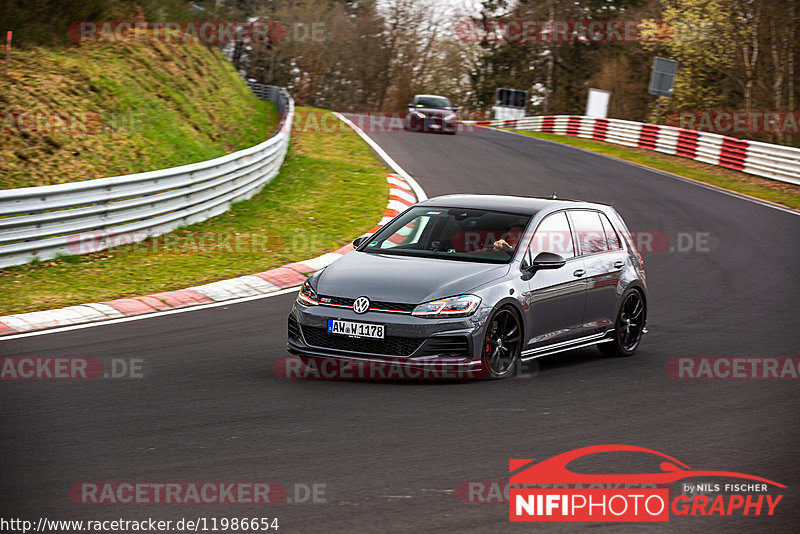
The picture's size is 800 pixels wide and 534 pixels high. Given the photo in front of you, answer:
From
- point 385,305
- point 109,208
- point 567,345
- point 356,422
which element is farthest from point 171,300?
point 356,422

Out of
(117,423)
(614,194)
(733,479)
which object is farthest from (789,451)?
(614,194)

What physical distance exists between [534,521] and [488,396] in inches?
105

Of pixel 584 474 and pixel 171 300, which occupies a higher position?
pixel 584 474

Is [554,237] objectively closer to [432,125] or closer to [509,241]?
[509,241]

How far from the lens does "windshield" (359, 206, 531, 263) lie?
8.85 metres

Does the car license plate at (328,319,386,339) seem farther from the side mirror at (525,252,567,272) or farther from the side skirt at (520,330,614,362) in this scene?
the side mirror at (525,252,567,272)

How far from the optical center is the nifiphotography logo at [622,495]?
17.0 ft

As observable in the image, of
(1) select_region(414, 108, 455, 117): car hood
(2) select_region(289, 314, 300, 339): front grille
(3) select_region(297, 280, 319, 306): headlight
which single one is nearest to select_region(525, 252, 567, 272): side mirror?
(3) select_region(297, 280, 319, 306): headlight

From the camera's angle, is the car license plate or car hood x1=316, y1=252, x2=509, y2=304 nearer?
the car license plate

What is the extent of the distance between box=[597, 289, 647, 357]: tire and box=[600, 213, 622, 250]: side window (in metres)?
0.47

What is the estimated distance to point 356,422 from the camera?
679 cm

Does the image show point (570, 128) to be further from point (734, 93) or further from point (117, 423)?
point (117, 423)

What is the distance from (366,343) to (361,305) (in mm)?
304

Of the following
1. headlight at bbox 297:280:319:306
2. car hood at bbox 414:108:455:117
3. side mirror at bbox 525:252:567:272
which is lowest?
headlight at bbox 297:280:319:306
